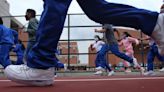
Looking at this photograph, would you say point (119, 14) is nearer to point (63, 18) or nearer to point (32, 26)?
point (63, 18)

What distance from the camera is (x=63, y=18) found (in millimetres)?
3471

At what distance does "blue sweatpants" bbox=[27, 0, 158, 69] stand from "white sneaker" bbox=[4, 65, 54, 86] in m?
0.05

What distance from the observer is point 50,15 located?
11.2 feet

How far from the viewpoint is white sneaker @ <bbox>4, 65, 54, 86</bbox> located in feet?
11.4

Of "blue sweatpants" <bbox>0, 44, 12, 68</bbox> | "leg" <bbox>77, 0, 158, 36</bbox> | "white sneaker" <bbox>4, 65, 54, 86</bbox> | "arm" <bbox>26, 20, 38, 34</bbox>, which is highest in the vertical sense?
"arm" <bbox>26, 20, 38, 34</bbox>

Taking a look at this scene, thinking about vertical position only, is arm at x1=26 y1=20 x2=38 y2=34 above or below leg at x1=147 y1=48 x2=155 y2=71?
above

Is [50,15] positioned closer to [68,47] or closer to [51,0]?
[51,0]

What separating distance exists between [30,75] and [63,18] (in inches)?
20.4

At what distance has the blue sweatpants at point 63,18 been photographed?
3.09m

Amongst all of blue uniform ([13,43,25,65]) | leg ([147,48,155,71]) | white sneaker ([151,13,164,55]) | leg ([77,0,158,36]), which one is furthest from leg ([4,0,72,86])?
blue uniform ([13,43,25,65])

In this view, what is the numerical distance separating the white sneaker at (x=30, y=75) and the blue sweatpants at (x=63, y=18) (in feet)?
0.16

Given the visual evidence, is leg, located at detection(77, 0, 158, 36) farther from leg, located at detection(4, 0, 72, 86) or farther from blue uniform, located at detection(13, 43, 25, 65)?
blue uniform, located at detection(13, 43, 25, 65)

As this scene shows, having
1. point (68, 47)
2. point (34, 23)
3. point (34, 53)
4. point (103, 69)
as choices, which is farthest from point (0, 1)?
point (34, 53)

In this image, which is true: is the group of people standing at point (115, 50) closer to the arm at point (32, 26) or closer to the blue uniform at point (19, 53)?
the blue uniform at point (19, 53)
